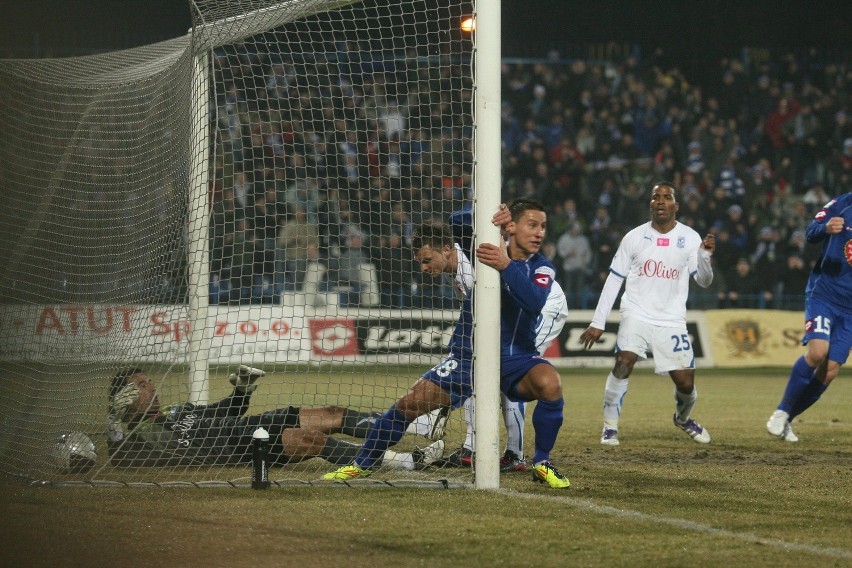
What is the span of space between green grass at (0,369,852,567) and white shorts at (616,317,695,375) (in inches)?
65.1

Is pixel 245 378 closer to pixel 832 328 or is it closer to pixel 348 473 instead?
pixel 348 473

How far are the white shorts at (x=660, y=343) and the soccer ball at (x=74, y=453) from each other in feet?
15.4

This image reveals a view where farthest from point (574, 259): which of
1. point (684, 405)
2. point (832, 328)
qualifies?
point (832, 328)

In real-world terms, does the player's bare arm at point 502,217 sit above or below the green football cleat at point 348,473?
above

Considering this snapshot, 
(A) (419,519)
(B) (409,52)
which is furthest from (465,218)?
(B) (409,52)

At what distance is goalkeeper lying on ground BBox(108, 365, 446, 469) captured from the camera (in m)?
6.86

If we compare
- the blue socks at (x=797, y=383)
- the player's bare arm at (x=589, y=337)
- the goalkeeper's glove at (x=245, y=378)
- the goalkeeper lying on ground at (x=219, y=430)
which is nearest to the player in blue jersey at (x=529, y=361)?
the goalkeeper lying on ground at (x=219, y=430)

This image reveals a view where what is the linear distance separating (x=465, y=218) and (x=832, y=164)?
1758 cm

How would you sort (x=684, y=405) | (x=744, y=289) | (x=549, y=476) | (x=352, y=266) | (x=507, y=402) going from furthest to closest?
(x=744, y=289) < (x=352, y=266) < (x=684, y=405) < (x=507, y=402) < (x=549, y=476)

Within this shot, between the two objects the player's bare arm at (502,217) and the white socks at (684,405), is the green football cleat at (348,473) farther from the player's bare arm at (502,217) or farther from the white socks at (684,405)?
the white socks at (684,405)

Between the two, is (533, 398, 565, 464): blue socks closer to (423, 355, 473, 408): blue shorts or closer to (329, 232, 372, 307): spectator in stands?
(423, 355, 473, 408): blue shorts

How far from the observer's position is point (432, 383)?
21.3ft

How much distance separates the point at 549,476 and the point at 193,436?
7.52 feet

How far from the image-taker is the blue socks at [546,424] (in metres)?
6.48
